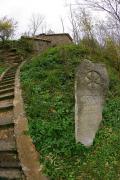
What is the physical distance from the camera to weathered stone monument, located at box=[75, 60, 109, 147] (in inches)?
268

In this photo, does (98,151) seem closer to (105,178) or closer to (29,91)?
(105,178)

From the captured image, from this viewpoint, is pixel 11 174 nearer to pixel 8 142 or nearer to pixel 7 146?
pixel 7 146

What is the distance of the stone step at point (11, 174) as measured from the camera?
5.83 meters

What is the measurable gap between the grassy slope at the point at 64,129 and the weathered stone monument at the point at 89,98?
19cm

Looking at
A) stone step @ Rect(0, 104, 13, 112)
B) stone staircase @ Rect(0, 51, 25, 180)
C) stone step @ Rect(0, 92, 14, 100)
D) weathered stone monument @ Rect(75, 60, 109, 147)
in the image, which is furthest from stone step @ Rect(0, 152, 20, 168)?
stone step @ Rect(0, 92, 14, 100)

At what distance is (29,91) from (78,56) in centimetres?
312

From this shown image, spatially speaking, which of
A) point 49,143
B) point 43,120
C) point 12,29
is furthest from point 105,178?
point 12,29

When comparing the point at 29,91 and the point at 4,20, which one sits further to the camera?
the point at 4,20

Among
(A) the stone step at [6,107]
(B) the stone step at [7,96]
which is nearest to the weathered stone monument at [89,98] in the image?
(A) the stone step at [6,107]

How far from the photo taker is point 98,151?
6.43 meters

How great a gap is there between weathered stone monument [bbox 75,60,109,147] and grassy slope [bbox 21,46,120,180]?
0.63 ft

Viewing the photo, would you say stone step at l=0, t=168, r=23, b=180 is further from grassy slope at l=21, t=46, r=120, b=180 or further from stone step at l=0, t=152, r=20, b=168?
grassy slope at l=21, t=46, r=120, b=180

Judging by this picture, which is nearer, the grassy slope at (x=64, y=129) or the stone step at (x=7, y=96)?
the grassy slope at (x=64, y=129)

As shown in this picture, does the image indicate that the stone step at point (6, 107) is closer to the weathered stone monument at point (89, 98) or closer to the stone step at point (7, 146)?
the stone step at point (7, 146)
